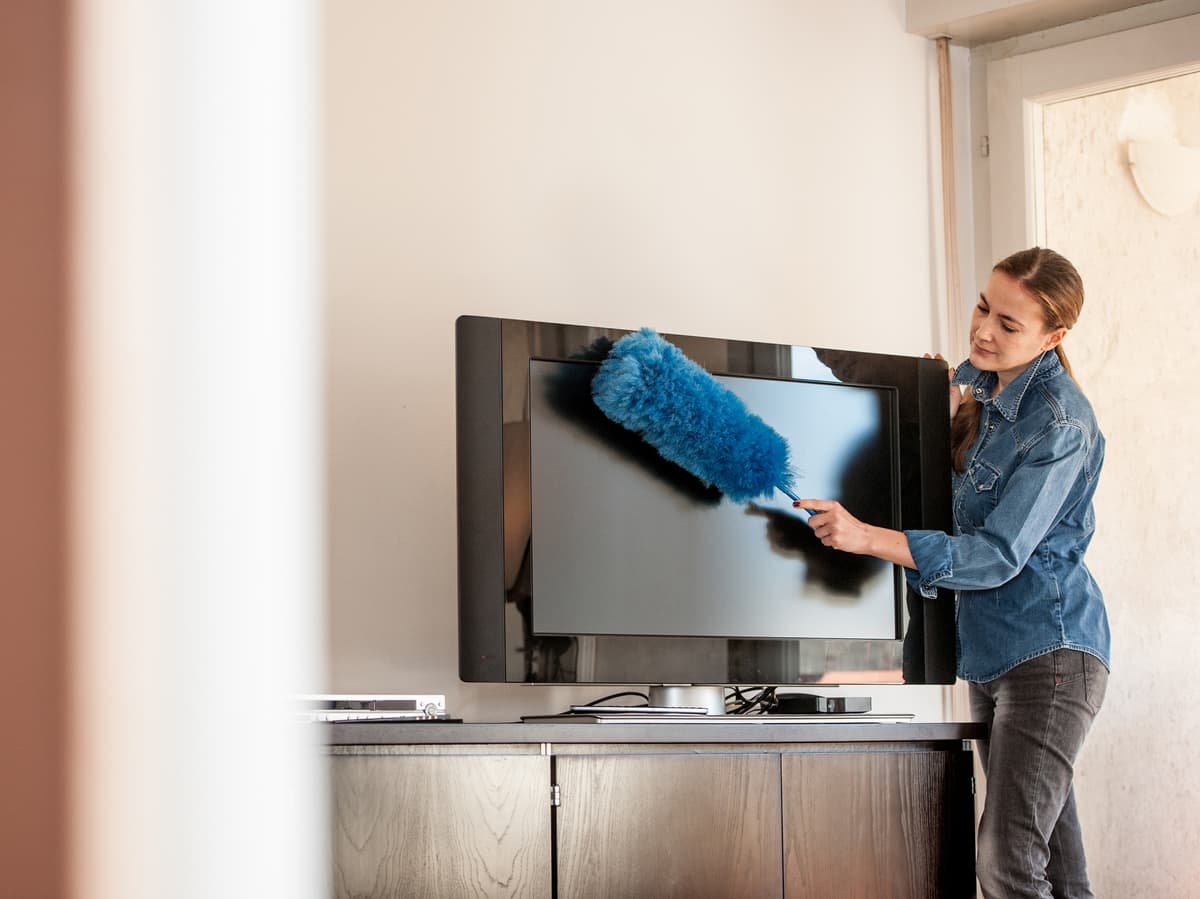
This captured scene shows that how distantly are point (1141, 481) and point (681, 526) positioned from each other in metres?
1.42

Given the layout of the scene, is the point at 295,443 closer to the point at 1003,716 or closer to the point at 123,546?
the point at 123,546

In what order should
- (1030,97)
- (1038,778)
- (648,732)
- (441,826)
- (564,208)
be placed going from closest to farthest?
(441,826)
(648,732)
(1038,778)
(564,208)
(1030,97)

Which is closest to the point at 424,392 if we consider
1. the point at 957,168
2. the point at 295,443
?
the point at 957,168

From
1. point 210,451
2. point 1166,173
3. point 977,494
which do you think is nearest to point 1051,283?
point 977,494

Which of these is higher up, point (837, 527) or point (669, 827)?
point (837, 527)

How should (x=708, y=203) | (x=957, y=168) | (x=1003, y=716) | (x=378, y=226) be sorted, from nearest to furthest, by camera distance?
(x=1003, y=716) < (x=378, y=226) < (x=708, y=203) < (x=957, y=168)

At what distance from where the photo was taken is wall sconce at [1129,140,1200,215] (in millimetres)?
3012

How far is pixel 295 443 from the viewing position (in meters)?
0.58

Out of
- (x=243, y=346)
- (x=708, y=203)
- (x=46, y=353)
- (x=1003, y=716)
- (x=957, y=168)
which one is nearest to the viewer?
(x=243, y=346)

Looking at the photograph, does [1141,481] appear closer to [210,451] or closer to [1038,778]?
[1038,778]

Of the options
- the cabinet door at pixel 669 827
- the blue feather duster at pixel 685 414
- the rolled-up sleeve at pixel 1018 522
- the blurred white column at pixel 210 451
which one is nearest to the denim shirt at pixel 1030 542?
the rolled-up sleeve at pixel 1018 522

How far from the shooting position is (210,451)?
566 millimetres

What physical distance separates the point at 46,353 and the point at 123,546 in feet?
→ 0.90

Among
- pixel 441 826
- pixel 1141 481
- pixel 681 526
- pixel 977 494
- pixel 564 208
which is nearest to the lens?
pixel 441 826
